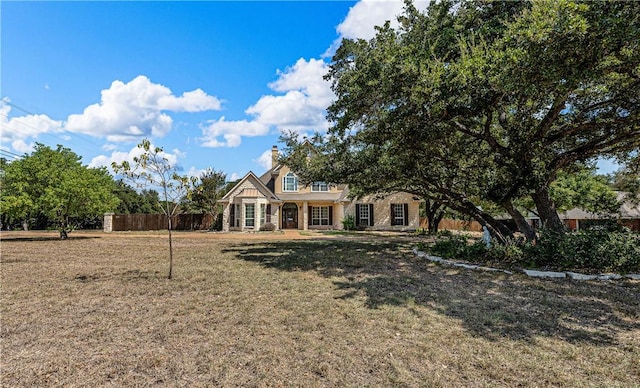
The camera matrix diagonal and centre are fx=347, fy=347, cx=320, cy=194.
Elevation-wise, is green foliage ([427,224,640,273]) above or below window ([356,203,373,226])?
below

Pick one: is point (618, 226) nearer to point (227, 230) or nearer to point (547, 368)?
point (547, 368)

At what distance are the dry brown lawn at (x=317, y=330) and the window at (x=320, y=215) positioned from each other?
70.7 ft

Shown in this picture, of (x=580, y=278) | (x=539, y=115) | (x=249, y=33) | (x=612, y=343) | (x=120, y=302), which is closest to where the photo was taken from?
(x=612, y=343)

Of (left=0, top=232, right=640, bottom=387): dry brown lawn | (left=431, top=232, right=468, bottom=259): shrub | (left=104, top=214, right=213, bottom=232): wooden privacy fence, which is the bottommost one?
(left=0, top=232, right=640, bottom=387): dry brown lawn

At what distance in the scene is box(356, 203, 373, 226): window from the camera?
29094mm

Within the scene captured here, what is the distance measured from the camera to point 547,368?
3490mm

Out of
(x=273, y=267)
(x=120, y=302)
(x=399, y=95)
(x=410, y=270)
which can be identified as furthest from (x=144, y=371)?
(x=399, y=95)

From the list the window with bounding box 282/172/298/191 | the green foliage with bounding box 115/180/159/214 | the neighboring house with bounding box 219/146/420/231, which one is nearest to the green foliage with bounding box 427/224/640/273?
the neighboring house with bounding box 219/146/420/231

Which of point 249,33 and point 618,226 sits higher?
point 249,33

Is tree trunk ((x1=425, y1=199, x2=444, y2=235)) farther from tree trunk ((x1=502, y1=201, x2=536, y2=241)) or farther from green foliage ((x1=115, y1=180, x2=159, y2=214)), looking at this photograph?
green foliage ((x1=115, y1=180, x2=159, y2=214))

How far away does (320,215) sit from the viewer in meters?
29.9

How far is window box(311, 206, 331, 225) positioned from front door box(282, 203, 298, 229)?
1.60 m

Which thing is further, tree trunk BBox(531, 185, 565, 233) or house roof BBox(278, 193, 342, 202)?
house roof BBox(278, 193, 342, 202)

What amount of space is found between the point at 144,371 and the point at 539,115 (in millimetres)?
12586
